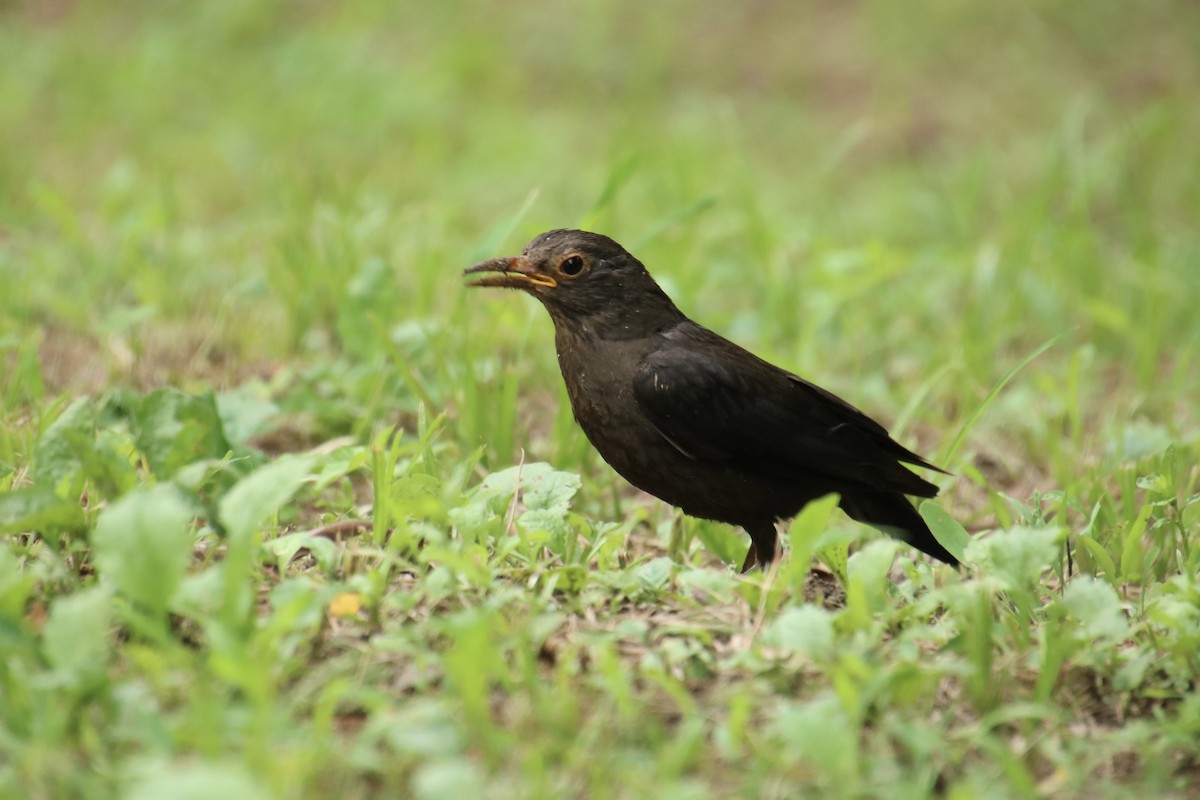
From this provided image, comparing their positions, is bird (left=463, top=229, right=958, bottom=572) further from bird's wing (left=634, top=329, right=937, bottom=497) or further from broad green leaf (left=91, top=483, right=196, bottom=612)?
broad green leaf (left=91, top=483, right=196, bottom=612)

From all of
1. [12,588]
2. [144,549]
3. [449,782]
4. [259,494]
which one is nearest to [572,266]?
[259,494]

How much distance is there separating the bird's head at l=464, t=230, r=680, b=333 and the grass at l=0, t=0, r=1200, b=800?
0.42 m

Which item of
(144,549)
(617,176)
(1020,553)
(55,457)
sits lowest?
(1020,553)

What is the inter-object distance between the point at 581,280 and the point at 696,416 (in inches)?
23.3

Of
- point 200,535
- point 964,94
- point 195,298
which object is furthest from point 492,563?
point 964,94

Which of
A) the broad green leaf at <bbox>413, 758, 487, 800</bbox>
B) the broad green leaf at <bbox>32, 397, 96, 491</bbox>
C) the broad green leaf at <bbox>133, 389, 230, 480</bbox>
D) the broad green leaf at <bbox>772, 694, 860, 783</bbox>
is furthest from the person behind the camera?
the broad green leaf at <bbox>133, 389, 230, 480</bbox>

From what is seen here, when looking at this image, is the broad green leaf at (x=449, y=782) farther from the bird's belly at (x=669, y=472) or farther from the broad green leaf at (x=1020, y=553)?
the bird's belly at (x=669, y=472)

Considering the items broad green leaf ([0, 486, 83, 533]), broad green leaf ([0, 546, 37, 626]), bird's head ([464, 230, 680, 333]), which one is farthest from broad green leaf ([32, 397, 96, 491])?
bird's head ([464, 230, 680, 333])

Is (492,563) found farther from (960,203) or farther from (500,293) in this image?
(960,203)

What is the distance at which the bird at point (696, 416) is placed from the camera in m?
3.79

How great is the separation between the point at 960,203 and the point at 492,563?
4.76 meters

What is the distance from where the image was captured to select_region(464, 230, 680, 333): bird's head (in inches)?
160

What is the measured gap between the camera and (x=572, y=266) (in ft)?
13.5

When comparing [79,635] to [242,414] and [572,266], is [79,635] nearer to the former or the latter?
[242,414]
